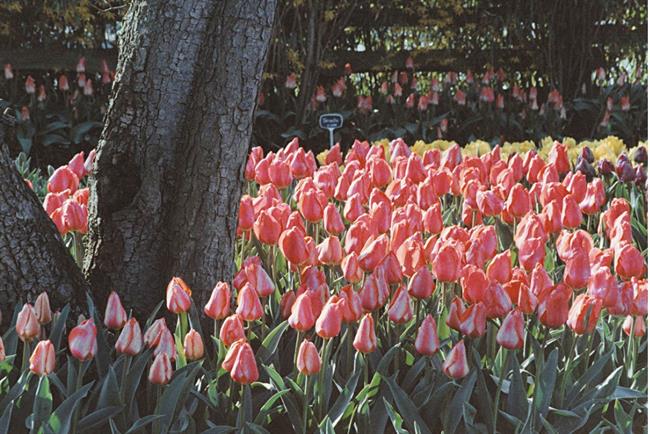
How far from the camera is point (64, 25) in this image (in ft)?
27.9

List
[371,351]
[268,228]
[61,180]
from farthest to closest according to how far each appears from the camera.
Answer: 1. [61,180]
2. [268,228]
3. [371,351]

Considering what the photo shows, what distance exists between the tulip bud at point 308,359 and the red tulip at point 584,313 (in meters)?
0.53

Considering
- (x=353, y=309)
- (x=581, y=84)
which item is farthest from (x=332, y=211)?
(x=581, y=84)

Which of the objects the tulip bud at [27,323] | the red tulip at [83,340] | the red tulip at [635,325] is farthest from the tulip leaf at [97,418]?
the red tulip at [635,325]

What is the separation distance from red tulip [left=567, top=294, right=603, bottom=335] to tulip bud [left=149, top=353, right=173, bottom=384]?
2.63 feet

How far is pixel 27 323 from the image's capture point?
72.7 inches

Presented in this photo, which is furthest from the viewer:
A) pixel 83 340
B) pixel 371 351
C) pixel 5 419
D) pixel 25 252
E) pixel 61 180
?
pixel 61 180

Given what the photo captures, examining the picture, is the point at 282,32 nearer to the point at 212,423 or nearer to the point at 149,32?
the point at 149,32

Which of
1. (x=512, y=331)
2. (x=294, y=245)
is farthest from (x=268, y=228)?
(x=512, y=331)

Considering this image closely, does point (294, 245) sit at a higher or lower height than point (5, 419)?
higher

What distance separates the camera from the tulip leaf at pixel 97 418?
5.80 ft

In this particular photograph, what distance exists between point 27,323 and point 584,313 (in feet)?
3.54

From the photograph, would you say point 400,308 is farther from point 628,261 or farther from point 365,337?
point 628,261

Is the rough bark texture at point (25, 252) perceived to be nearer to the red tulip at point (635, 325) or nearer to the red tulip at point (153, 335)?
the red tulip at point (153, 335)
